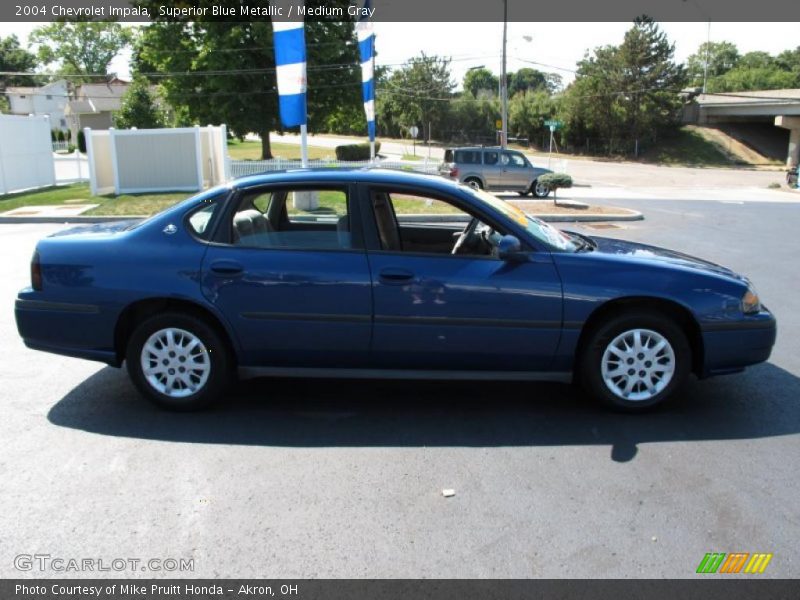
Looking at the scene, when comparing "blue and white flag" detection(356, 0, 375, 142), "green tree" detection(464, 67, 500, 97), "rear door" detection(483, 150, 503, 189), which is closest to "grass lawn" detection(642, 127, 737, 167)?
"rear door" detection(483, 150, 503, 189)

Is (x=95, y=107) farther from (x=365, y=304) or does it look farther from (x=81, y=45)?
(x=365, y=304)

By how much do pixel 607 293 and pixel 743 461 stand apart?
1.25m

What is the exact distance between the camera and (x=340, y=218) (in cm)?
466

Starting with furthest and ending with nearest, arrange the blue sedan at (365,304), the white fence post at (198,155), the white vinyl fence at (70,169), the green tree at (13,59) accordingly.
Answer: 1. the green tree at (13,59)
2. the white vinyl fence at (70,169)
3. the white fence post at (198,155)
4. the blue sedan at (365,304)

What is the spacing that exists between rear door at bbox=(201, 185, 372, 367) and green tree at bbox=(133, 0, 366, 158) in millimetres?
26181

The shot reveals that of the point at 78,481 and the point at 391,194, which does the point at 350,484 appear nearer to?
the point at 78,481

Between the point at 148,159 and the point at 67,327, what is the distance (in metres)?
16.5

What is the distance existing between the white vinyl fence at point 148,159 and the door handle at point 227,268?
53.9 ft

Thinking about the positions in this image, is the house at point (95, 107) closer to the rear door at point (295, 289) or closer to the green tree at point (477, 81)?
the green tree at point (477, 81)

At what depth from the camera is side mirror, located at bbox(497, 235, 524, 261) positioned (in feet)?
14.4

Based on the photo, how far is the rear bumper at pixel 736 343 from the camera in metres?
4.53

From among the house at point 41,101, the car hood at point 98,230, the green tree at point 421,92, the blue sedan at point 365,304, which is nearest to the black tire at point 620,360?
the blue sedan at point 365,304

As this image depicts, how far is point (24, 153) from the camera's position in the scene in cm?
2195

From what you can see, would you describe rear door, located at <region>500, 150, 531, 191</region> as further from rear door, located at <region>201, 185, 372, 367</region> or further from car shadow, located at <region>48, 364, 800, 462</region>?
rear door, located at <region>201, 185, 372, 367</region>
